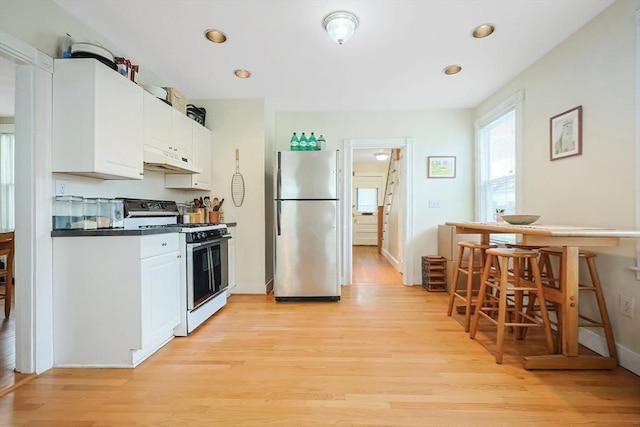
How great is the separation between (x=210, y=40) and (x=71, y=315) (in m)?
2.22

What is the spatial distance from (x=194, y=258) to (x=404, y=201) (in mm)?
2768

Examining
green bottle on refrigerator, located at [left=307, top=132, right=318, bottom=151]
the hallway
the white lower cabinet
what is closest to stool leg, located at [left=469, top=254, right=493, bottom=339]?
the hallway

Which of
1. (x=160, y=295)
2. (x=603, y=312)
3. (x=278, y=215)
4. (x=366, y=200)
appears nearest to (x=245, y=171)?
(x=278, y=215)

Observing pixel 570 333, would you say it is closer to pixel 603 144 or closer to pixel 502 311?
pixel 502 311

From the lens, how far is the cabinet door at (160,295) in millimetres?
1896

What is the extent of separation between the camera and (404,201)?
3.93 metres

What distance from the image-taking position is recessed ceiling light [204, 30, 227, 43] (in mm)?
2160

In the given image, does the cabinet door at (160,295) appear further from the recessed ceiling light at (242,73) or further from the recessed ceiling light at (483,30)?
the recessed ceiling light at (483,30)

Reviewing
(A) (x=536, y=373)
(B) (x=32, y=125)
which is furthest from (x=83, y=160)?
(A) (x=536, y=373)

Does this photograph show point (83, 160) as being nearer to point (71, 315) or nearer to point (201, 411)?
point (71, 315)

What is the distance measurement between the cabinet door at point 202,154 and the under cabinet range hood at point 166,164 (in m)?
0.10

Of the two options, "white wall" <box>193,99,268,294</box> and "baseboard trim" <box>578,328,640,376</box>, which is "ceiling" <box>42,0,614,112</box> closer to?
"white wall" <box>193,99,268,294</box>

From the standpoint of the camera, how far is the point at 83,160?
182cm

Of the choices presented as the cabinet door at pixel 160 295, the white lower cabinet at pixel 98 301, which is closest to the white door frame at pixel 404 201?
the cabinet door at pixel 160 295
